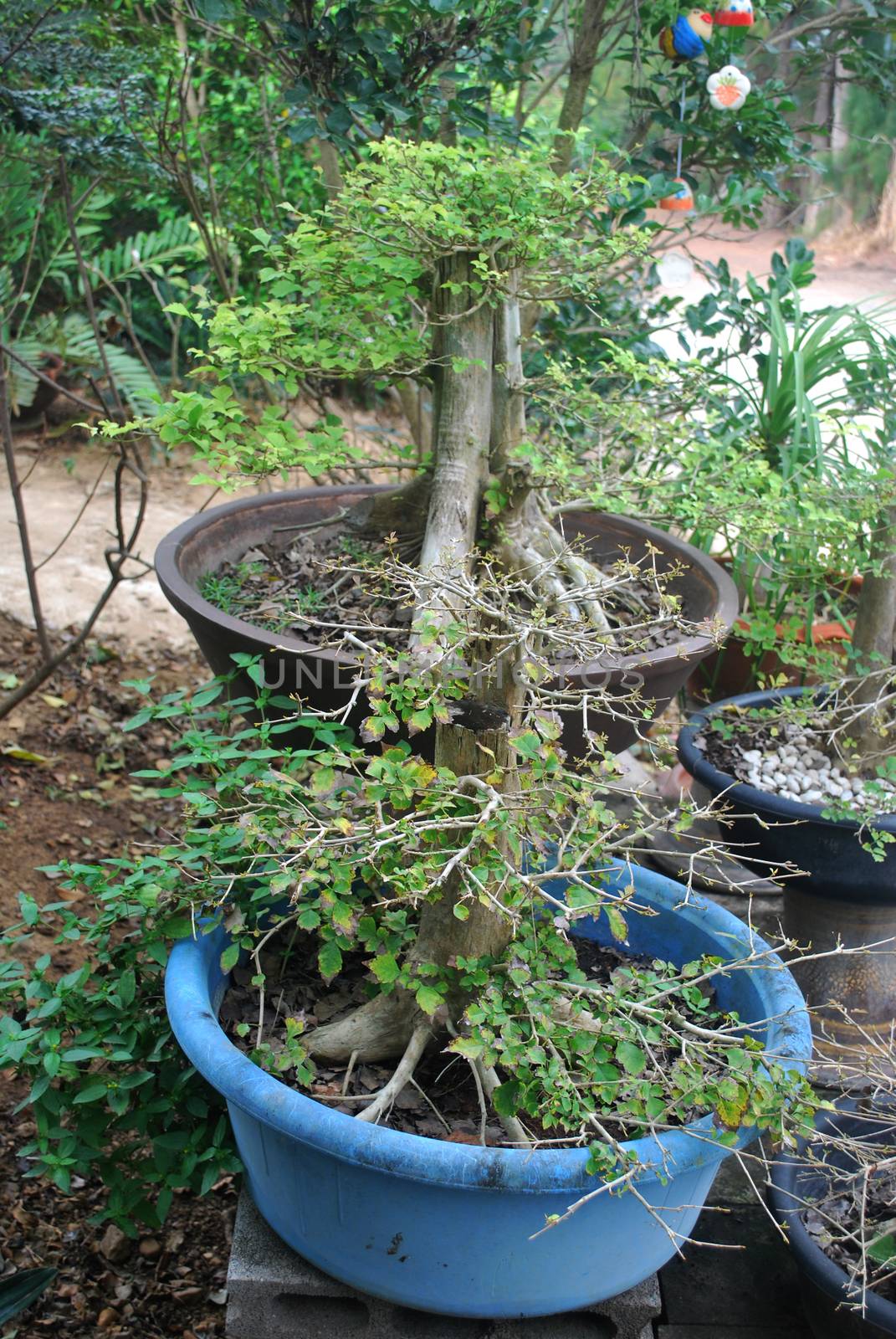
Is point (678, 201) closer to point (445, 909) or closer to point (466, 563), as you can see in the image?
point (466, 563)

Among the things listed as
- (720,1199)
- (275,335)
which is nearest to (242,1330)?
(720,1199)

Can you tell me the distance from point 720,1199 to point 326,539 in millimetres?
1549

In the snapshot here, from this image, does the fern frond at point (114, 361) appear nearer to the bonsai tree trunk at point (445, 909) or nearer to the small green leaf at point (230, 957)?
the bonsai tree trunk at point (445, 909)

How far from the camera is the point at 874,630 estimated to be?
243 centimetres

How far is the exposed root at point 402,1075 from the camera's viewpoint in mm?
1421

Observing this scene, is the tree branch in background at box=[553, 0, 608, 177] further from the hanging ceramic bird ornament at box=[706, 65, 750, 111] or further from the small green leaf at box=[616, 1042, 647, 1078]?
the small green leaf at box=[616, 1042, 647, 1078]

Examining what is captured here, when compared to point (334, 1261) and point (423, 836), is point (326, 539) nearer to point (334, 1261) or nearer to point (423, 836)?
point (423, 836)

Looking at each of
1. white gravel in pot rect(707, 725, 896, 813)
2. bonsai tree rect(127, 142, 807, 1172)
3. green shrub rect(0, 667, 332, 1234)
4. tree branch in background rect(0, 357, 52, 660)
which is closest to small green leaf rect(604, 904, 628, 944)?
bonsai tree rect(127, 142, 807, 1172)

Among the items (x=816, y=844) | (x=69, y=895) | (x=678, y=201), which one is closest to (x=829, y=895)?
(x=816, y=844)

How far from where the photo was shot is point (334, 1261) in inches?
55.7

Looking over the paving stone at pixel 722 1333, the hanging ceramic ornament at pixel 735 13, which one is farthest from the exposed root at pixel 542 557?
the hanging ceramic ornament at pixel 735 13

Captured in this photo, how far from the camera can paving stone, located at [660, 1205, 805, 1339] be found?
5.55 ft

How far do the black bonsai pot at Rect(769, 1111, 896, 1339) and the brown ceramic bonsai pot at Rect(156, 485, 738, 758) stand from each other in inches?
26.3

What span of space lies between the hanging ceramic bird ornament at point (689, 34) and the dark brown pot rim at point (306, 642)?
125 centimetres
